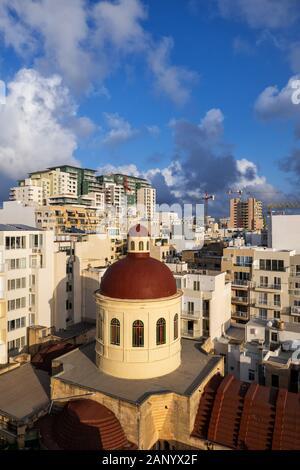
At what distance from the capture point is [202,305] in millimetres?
34531

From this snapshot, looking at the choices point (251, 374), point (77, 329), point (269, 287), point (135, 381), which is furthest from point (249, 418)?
point (77, 329)

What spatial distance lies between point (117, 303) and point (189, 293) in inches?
655

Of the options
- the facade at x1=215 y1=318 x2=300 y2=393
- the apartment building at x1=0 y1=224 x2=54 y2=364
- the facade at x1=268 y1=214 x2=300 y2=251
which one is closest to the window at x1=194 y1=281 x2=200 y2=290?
the facade at x1=215 y1=318 x2=300 y2=393

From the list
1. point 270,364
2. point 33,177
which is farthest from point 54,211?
point 270,364

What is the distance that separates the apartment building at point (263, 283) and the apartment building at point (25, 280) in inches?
867

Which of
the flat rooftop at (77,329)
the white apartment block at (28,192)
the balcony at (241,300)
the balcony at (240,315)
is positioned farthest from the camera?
the white apartment block at (28,192)

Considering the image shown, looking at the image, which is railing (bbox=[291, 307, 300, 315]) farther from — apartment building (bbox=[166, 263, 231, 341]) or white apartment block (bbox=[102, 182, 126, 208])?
white apartment block (bbox=[102, 182, 126, 208])

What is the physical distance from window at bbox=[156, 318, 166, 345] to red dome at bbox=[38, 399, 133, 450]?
4779 mm

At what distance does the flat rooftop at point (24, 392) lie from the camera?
19188 mm

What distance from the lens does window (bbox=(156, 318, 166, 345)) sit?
66.0ft

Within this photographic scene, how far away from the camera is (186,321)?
116 ft

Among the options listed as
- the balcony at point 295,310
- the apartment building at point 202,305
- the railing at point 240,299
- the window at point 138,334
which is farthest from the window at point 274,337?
the window at point 138,334

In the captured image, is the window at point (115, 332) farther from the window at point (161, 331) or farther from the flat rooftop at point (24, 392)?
the flat rooftop at point (24, 392)

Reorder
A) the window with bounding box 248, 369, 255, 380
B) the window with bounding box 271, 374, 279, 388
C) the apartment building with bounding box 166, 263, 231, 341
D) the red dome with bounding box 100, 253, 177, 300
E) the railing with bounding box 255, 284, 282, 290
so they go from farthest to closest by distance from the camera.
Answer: the railing with bounding box 255, 284, 282, 290 < the apartment building with bounding box 166, 263, 231, 341 < the window with bounding box 248, 369, 255, 380 < the window with bounding box 271, 374, 279, 388 < the red dome with bounding box 100, 253, 177, 300
